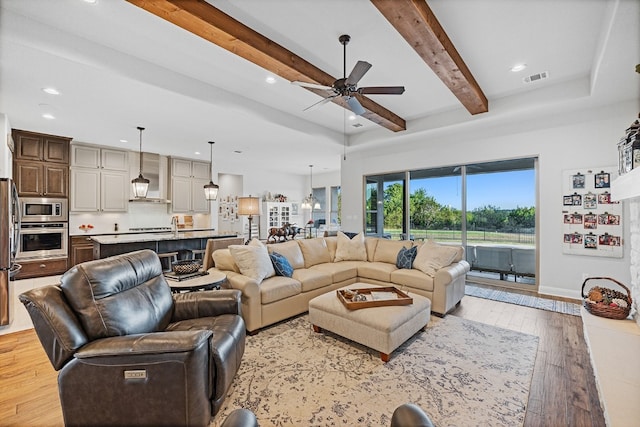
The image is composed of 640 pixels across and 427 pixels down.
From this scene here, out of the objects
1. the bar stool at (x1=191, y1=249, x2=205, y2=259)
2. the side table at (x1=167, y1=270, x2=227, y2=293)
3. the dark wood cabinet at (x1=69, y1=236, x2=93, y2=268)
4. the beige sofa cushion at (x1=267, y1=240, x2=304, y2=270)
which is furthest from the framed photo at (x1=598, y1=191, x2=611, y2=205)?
the dark wood cabinet at (x1=69, y1=236, x2=93, y2=268)

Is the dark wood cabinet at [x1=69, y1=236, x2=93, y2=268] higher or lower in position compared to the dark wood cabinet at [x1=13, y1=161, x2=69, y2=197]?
lower

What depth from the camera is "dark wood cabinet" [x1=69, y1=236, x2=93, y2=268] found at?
18.8ft

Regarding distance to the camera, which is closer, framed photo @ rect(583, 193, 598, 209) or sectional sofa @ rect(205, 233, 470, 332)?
sectional sofa @ rect(205, 233, 470, 332)

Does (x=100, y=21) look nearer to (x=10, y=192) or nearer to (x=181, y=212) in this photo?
(x=10, y=192)

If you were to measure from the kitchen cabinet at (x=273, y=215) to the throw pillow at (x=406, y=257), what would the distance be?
648 centimetres

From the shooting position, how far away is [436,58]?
9.61 ft

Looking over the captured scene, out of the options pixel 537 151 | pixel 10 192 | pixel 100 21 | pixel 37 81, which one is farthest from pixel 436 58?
pixel 10 192

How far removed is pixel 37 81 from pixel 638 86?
22.7ft

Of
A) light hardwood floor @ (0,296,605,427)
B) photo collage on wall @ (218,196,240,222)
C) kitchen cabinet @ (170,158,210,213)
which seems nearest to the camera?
light hardwood floor @ (0,296,605,427)

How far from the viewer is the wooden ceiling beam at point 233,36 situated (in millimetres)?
2160

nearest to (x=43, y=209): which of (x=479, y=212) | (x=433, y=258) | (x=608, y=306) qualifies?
(x=433, y=258)

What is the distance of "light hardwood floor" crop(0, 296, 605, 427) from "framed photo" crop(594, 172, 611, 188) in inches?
76.7

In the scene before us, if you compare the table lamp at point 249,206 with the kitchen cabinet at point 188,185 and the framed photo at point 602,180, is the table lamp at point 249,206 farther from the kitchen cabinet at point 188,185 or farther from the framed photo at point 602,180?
the framed photo at point 602,180

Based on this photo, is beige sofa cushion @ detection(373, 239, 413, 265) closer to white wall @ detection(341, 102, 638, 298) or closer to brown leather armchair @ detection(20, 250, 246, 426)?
white wall @ detection(341, 102, 638, 298)
